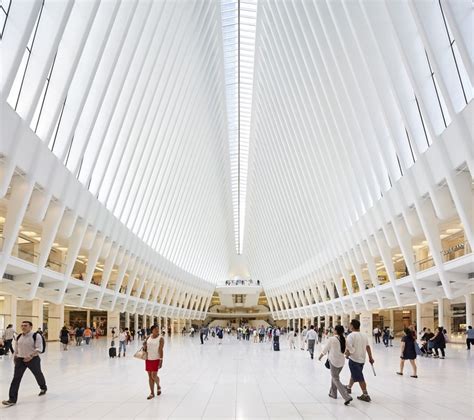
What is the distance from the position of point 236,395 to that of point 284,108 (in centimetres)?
2589

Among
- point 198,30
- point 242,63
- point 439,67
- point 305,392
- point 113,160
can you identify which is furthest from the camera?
point 242,63

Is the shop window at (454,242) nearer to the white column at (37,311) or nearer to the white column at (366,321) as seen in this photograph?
the white column at (366,321)

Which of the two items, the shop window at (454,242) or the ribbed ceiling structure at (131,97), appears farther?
the shop window at (454,242)

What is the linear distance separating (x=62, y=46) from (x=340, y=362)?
40.9 feet

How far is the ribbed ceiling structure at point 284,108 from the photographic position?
14789mm

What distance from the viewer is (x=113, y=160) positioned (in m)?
24.8

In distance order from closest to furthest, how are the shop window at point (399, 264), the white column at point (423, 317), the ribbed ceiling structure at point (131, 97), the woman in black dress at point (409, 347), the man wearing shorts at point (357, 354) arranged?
the man wearing shorts at point (357, 354) < the woman in black dress at point (409, 347) < the ribbed ceiling structure at point (131, 97) < the shop window at point (399, 264) < the white column at point (423, 317)

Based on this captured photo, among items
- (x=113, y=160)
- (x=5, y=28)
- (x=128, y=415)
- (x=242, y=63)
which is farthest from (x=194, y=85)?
(x=128, y=415)

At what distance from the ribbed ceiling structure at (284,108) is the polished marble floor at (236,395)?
5.70m

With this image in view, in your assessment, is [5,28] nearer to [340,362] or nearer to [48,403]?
[48,403]

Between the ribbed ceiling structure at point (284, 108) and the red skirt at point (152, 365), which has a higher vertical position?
the ribbed ceiling structure at point (284, 108)

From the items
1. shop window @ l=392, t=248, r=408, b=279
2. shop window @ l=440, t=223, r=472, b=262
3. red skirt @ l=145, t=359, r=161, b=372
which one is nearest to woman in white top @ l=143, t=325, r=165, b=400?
red skirt @ l=145, t=359, r=161, b=372

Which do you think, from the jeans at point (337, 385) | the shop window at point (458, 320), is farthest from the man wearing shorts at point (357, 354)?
the shop window at point (458, 320)

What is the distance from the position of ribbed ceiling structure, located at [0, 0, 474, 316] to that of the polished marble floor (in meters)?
5.70
